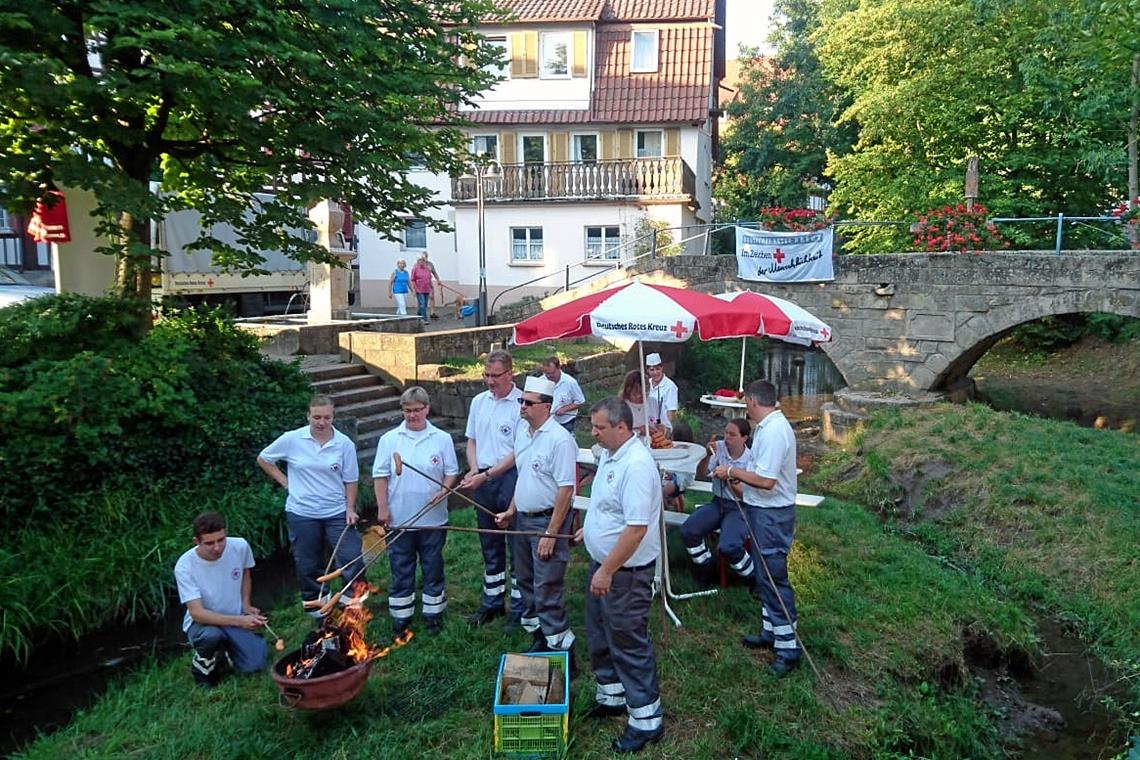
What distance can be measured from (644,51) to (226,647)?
23.2 metres

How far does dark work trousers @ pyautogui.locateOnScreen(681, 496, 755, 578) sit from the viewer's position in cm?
653

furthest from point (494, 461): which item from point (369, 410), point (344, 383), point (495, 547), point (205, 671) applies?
point (344, 383)

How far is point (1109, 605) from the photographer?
24.7 feet

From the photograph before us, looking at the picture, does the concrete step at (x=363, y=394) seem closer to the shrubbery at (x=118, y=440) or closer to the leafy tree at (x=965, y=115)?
the shrubbery at (x=118, y=440)

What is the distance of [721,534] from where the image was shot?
260 inches

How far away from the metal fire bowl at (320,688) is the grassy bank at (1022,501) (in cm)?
572

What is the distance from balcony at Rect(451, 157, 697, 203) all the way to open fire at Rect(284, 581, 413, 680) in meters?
19.7

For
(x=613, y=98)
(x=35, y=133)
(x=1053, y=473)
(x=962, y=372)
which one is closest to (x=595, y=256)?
(x=613, y=98)

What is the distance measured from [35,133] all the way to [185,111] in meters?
1.37

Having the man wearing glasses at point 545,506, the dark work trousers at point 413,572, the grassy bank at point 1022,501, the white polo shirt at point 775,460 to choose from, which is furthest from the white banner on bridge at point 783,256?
the dark work trousers at point 413,572

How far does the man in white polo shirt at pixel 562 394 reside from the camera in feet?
27.0

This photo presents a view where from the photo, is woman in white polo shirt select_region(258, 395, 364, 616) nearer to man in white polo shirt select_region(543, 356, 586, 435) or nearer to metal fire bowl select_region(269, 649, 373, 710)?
metal fire bowl select_region(269, 649, 373, 710)

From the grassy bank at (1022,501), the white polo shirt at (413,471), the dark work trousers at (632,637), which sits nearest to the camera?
the dark work trousers at (632,637)

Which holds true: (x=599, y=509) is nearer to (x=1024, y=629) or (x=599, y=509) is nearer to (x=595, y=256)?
(x=1024, y=629)
